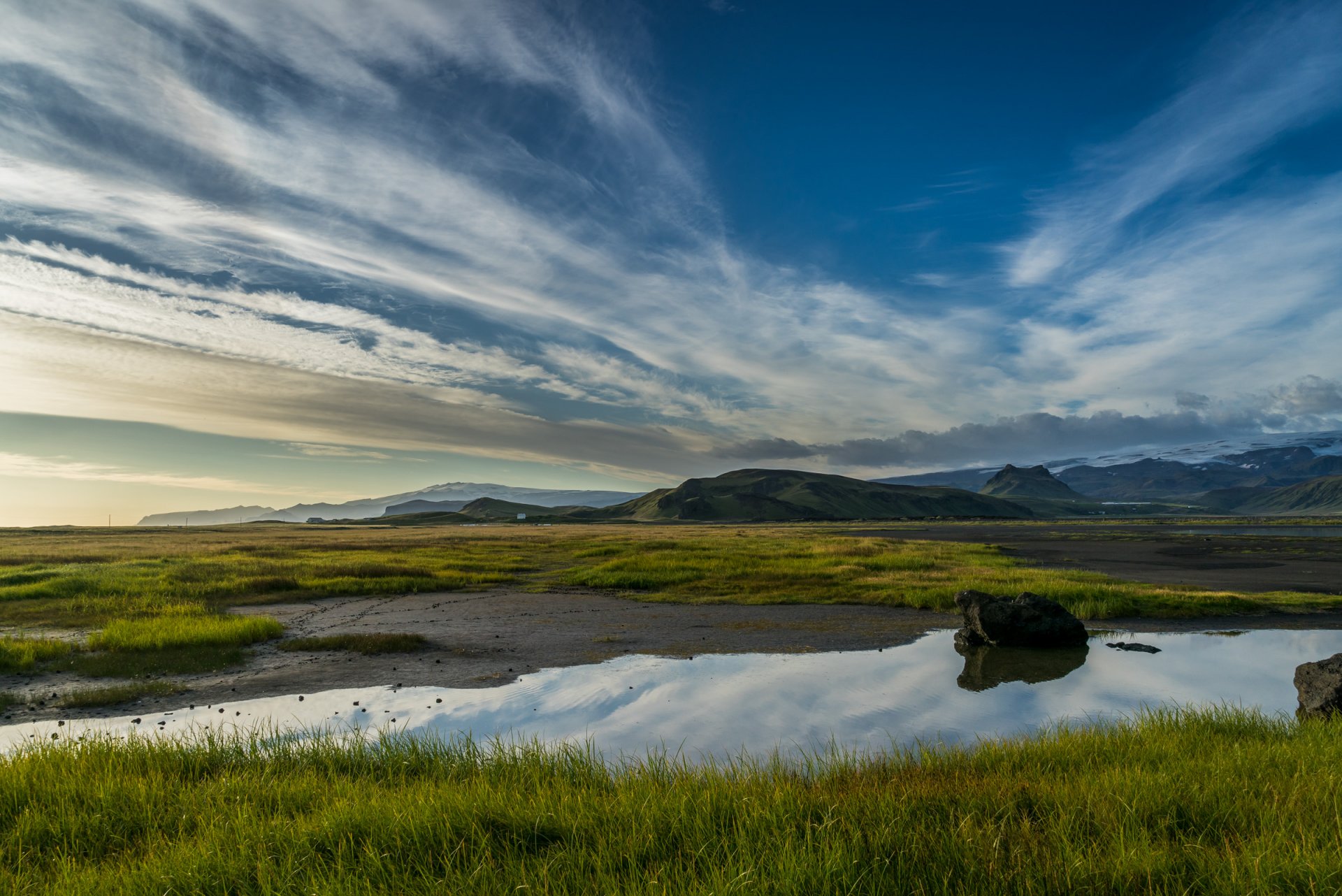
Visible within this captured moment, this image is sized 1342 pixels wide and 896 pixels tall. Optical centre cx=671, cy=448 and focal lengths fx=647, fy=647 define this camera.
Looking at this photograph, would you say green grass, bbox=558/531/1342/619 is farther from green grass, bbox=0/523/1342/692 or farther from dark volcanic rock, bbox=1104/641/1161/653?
dark volcanic rock, bbox=1104/641/1161/653

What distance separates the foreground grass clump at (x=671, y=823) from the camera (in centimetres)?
474

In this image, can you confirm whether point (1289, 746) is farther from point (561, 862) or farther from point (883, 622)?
point (883, 622)

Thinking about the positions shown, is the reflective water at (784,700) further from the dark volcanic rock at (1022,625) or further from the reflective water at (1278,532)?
the reflective water at (1278,532)

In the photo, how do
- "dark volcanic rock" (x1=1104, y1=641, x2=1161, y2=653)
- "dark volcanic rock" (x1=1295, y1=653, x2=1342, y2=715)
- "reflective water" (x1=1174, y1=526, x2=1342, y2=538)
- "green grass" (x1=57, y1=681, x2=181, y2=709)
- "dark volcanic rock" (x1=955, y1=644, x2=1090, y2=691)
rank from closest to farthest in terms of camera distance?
"dark volcanic rock" (x1=1295, y1=653, x2=1342, y2=715), "green grass" (x1=57, y1=681, x2=181, y2=709), "dark volcanic rock" (x1=955, y1=644, x2=1090, y2=691), "dark volcanic rock" (x1=1104, y1=641, x2=1161, y2=653), "reflective water" (x1=1174, y1=526, x2=1342, y2=538)

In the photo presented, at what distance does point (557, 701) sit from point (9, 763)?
850cm

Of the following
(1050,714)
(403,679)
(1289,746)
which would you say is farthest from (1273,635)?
(403,679)

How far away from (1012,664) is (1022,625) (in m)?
2.65

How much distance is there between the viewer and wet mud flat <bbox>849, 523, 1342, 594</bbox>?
40.1 m

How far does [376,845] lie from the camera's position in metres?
5.48

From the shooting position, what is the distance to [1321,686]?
1168 cm

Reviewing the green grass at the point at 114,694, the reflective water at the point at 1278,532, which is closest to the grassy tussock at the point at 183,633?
the green grass at the point at 114,694

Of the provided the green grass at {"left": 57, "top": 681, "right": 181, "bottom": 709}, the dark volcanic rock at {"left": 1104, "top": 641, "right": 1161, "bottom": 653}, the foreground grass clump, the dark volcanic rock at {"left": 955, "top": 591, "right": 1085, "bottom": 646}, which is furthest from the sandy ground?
the foreground grass clump

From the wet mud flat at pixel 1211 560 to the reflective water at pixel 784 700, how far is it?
25.2 meters

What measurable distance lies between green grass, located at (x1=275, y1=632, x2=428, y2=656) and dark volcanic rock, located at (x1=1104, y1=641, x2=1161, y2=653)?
71.2 feet
